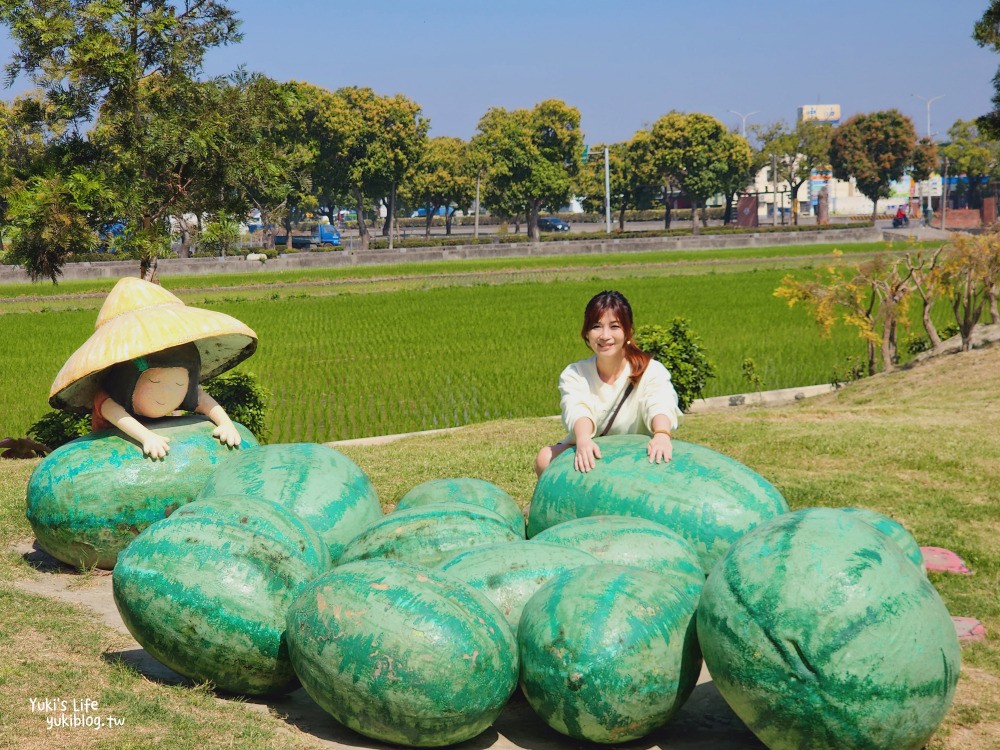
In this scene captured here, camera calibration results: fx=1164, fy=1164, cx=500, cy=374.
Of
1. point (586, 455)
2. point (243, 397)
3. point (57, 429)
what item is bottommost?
point (57, 429)

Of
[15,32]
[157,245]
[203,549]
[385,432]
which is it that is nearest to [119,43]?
[15,32]

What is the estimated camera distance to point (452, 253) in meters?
64.6

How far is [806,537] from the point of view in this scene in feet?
16.1

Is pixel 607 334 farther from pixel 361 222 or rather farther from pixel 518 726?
pixel 361 222

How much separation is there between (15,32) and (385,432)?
641cm

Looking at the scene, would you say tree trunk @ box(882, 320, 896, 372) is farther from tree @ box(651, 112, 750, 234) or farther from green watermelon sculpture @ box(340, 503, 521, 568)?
tree @ box(651, 112, 750, 234)

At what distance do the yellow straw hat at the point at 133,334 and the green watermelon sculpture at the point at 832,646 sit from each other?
438cm

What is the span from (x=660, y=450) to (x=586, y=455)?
Answer: 0.44 metres

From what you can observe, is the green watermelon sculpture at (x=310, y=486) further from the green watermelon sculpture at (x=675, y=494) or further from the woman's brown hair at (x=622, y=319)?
the woman's brown hair at (x=622, y=319)

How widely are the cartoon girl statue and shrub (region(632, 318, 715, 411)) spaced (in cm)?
819

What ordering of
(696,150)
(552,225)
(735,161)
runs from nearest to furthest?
(696,150) → (735,161) → (552,225)

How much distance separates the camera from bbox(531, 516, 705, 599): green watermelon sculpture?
18.9 ft

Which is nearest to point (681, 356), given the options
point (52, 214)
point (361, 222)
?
point (52, 214)

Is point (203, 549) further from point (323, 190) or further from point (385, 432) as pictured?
point (323, 190)
